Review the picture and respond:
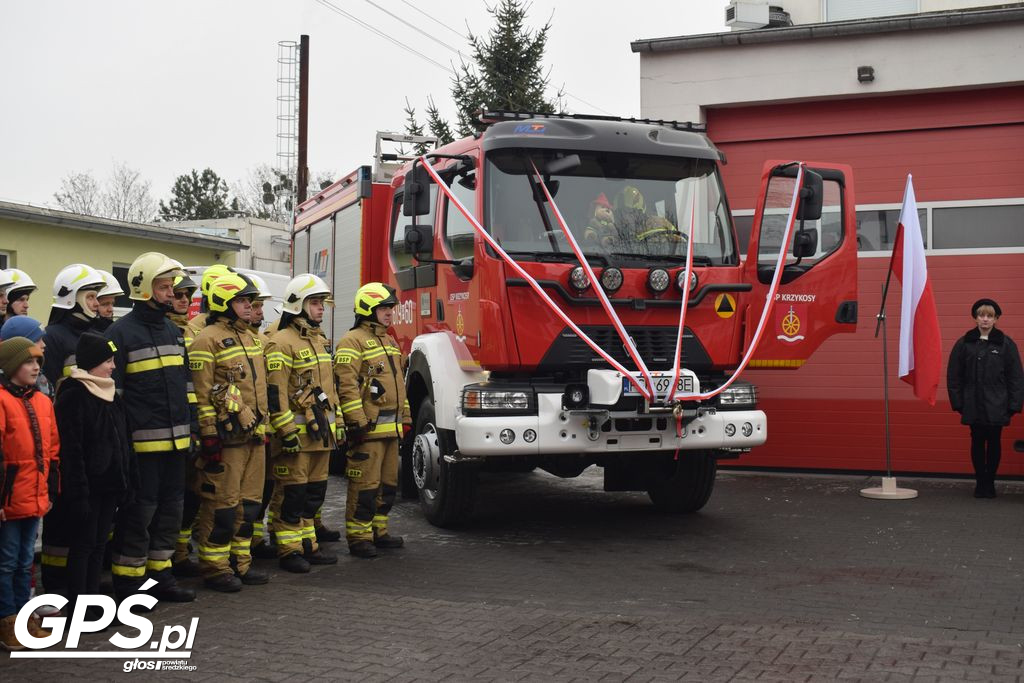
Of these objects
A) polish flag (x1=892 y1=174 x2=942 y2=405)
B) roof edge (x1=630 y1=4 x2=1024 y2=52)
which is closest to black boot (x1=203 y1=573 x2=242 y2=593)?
polish flag (x1=892 y1=174 x2=942 y2=405)

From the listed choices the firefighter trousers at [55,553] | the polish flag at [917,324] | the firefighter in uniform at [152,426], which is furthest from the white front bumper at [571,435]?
the polish flag at [917,324]

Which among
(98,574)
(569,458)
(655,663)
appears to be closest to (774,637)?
(655,663)

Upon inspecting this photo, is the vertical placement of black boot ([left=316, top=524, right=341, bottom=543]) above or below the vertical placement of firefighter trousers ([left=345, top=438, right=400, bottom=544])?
below

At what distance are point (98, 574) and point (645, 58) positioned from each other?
31.0 ft

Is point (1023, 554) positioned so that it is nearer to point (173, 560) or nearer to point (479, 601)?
point (479, 601)

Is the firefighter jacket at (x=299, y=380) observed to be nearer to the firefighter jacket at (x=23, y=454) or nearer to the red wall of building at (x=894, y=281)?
the firefighter jacket at (x=23, y=454)

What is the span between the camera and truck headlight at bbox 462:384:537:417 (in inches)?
320

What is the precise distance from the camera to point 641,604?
6.66 metres

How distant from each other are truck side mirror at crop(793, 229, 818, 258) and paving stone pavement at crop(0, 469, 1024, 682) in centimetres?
221

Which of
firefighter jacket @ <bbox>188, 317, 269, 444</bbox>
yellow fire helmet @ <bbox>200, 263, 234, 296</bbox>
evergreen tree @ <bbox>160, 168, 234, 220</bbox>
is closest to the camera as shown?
firefighter jacket @ <bbox>188, 317, 269, 444</bbox>

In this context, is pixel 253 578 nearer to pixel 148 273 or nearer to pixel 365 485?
pixel 365 485

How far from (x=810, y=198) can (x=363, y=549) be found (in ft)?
13.9

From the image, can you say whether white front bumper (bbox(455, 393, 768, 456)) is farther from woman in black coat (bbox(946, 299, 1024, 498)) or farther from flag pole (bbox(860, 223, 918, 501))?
woman in black coat (bbox(946, 299, 1024, 498))

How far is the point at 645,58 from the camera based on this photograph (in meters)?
13.6
